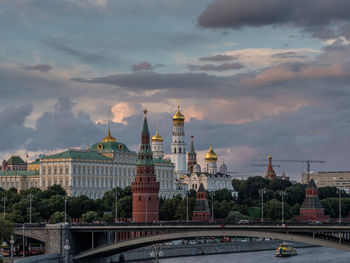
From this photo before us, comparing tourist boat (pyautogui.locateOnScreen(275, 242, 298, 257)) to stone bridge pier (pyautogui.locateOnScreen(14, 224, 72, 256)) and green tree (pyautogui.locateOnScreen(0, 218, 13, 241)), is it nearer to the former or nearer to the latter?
stone bridge pier (pyautogui.locateOnScreen(14, 224, 72, 256))

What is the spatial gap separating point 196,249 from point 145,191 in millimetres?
26996

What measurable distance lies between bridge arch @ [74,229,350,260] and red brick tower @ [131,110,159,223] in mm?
53555

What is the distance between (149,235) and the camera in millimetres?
125812

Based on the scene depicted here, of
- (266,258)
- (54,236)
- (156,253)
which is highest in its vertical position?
(54,236)

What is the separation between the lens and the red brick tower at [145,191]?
18250cm

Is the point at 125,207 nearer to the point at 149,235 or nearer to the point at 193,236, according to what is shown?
the point at 149,235

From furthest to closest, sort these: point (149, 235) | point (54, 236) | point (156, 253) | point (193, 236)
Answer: point (156, 253) < point (54, 236) < point (149, 235) < point (193, 236)

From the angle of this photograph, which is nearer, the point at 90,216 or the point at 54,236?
the point at 54,236

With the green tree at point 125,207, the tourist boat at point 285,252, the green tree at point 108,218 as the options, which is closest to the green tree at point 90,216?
the green tree at point 108,218

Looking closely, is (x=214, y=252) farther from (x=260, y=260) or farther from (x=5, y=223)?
(x=5, y=223)

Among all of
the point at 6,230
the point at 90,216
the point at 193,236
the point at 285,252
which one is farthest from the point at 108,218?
the point at 193,236

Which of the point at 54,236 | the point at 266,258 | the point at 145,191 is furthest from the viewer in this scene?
the point at 145,191

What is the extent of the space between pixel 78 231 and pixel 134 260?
21.0m

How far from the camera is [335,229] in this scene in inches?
4028
